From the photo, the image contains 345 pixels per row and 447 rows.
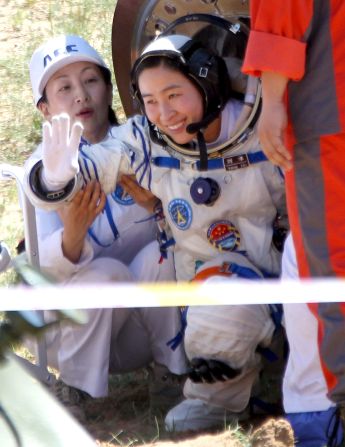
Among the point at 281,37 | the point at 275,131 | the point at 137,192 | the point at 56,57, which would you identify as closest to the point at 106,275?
the point at 137,192

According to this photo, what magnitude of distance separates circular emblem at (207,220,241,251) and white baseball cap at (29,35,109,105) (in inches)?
38.2

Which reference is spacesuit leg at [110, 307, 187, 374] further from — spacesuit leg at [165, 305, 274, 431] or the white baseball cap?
the white baseball cap

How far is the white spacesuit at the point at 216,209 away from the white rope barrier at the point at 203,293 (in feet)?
0.15

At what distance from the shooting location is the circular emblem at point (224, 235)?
177 inches

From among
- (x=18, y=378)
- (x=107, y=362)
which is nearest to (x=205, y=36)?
(x=107, y=362)

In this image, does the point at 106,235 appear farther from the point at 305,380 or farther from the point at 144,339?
the point at 305,380

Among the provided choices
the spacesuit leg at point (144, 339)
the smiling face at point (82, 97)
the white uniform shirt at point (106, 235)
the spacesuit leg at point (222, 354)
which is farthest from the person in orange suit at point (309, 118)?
the smiling face at point (82, 97)

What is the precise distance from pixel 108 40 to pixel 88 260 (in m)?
3.42

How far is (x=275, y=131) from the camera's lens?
142 inches

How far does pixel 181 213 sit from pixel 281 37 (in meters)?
1.14

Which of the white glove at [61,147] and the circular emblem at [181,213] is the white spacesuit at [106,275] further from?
the white glove at [61,147]

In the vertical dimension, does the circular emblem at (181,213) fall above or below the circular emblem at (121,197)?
below

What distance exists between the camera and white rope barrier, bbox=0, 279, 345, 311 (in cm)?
372

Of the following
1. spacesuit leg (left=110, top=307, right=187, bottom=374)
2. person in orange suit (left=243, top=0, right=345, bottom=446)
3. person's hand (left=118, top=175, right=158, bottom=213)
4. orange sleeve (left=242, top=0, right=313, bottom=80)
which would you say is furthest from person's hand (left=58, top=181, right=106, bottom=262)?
orange sleeve (left=242, top=0, right=313, bottom=80)
